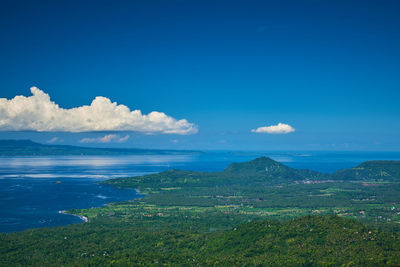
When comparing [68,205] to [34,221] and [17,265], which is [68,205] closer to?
[34,221]

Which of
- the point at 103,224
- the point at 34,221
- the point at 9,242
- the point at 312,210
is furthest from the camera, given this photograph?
the point at 312,210

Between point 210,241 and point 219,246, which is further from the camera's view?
point 210,241

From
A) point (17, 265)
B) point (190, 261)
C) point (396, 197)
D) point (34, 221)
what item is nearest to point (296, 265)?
point (190, 261)

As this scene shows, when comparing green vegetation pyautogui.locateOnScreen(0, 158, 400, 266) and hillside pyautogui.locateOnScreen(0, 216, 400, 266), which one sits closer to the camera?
hillside pyautogui.locateOnScreen(0, 216, 400, 266)

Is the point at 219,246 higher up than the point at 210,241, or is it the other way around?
the point at 210,241

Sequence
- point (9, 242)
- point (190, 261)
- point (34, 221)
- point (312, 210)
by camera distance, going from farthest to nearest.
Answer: point (312, 210) → point (34, 221) → point (9, 242) → point (190, 261)

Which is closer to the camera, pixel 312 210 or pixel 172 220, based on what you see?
pixel 172 220

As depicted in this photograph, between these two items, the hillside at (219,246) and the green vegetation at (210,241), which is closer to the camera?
the hillside at (219,246)

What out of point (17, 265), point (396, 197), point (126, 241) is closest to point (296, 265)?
point (126, 241)

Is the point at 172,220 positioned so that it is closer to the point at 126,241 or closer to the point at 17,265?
the point at 126,241
